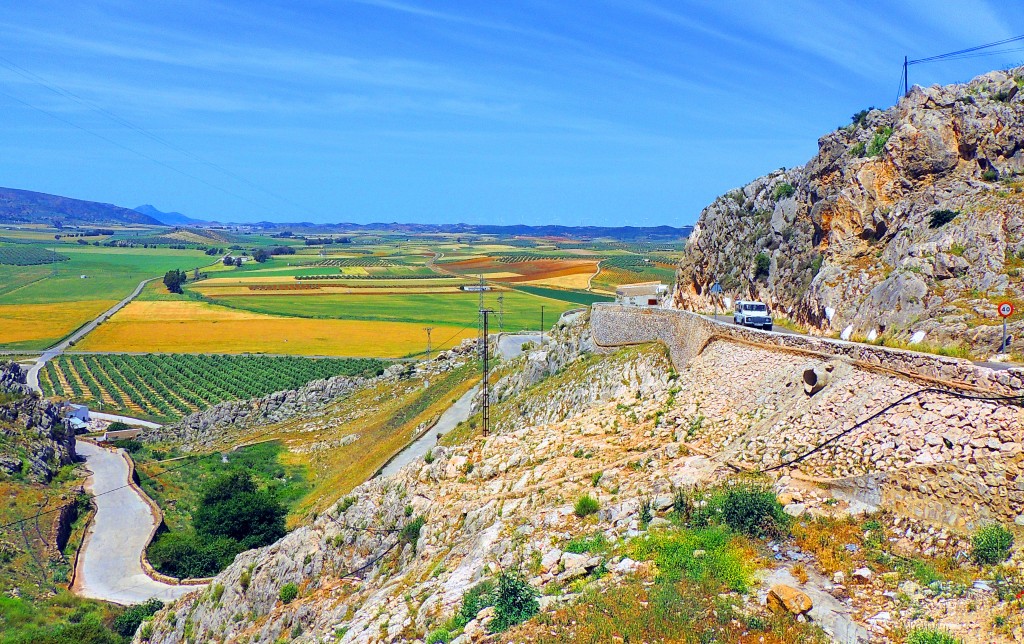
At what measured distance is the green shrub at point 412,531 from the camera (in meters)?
24.6

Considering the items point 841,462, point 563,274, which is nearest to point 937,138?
point 841,462

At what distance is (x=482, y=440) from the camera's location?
1152 inches

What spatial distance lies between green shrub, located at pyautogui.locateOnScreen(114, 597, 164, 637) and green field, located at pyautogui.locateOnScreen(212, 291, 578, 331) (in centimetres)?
7921

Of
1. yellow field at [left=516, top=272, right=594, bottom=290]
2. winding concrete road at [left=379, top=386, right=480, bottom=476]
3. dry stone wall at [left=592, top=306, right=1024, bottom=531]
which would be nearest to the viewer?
dry stone wall at [left=592, top=306, right=1024, bottom=531]

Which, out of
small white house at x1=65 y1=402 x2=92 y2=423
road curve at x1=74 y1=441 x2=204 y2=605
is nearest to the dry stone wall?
road curve at x1=74 y1=441 x2=204 y2=605

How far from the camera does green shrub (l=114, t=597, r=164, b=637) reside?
112 ft

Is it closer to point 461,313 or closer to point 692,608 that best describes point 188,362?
point 461,313

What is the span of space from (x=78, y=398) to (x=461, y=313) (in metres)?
69.6

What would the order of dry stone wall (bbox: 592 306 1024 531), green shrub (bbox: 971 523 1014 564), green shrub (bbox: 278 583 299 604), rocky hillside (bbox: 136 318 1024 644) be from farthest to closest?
1. green shrub (bbox: 278 583 299 604)
2. dry stone wall (bbox: 592 306 1024 531)
3. green shrub (bbox: 971 523 1014 564)
4. rocky hillside (bbox: 136 318 1024 644)

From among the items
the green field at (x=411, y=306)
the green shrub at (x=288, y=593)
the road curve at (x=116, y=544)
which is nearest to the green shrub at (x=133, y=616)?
the road curve at (x=116, y=544)

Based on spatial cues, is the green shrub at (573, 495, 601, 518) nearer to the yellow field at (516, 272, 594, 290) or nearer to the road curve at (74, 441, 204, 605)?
the road curve at (74, 441, 204, 605)

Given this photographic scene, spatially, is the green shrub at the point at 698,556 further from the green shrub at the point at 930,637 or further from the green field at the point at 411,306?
the green field at the point at 411,306

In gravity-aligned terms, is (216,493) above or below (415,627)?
below

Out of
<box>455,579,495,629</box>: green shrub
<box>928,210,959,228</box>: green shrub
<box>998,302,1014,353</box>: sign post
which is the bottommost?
<box>455,579,495,629</box>: green shrub
